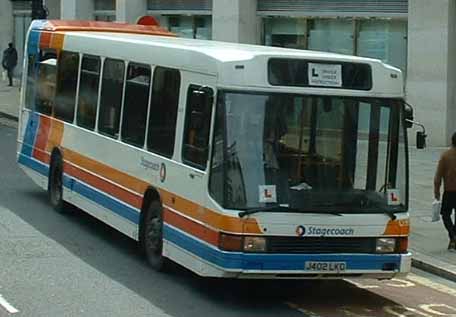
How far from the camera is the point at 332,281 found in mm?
12531

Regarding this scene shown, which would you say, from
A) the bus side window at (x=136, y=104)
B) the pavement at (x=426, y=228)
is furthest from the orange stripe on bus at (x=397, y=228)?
the bus side window at (x=136, y=104)

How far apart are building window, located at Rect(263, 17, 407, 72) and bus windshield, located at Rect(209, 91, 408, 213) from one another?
54.4ft

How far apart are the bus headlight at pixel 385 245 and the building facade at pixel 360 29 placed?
49.3ft

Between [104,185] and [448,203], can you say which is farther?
[104,185]

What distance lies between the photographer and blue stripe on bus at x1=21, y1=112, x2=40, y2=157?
18.0 m

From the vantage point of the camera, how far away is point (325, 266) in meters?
10.8

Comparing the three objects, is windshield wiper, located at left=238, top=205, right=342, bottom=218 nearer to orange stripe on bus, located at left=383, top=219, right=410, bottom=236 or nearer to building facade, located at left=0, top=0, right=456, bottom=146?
orange stripe on bus, located at left=383, top=219, right=410, bottom=236

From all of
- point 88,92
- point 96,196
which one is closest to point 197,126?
point 96,196

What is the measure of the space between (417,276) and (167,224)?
3.14m

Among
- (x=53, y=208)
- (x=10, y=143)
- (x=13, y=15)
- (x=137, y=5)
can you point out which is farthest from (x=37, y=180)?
(x=13, y=15)

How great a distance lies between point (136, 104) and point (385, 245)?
3786 millimetres

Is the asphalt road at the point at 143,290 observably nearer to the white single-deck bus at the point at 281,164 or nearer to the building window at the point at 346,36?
the white single-deck bus at the point at 281,164

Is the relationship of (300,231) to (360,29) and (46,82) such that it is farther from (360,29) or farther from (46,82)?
(360,29)

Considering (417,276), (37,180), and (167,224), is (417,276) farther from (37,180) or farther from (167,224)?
(37,180)
